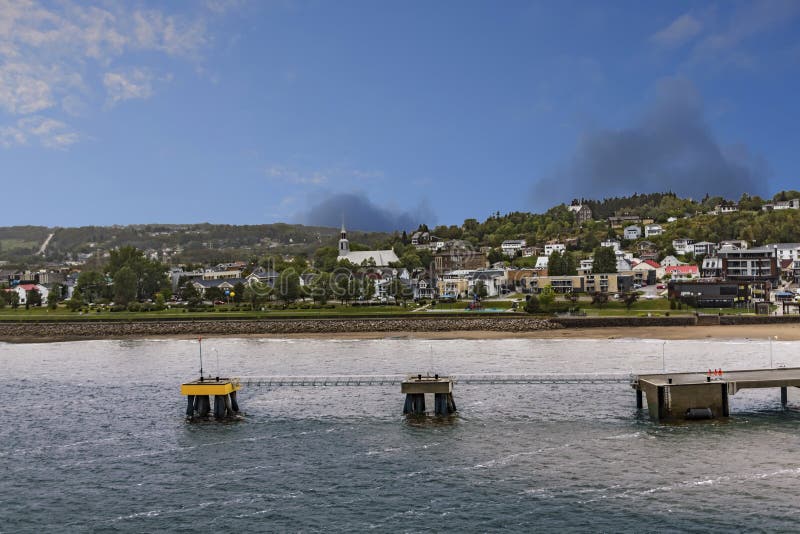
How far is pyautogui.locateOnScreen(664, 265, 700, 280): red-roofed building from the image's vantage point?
133 m

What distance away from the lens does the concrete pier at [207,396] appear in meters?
41.1

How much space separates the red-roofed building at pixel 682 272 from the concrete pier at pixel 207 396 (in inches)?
4278

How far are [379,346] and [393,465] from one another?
43.9m

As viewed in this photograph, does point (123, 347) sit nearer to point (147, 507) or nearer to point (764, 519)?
point (147, 507)

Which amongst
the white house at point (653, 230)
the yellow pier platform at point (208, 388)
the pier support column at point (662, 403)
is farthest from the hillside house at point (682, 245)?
the yellow pier platform at point (208, 388)

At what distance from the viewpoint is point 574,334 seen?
8225cm

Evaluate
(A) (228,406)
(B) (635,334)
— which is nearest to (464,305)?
(B) (635,334)

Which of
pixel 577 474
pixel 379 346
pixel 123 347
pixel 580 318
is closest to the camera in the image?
pixel 577 474

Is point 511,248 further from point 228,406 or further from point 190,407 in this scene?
point 190,407

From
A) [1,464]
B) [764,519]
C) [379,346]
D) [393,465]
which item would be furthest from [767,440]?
[379,346]

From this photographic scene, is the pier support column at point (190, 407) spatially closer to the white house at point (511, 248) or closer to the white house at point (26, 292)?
the white house at point (26, 292)

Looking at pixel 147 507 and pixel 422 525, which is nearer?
pixel 422 525

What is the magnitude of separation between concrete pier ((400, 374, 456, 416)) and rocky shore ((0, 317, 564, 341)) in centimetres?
4738

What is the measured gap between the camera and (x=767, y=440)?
34.3m
